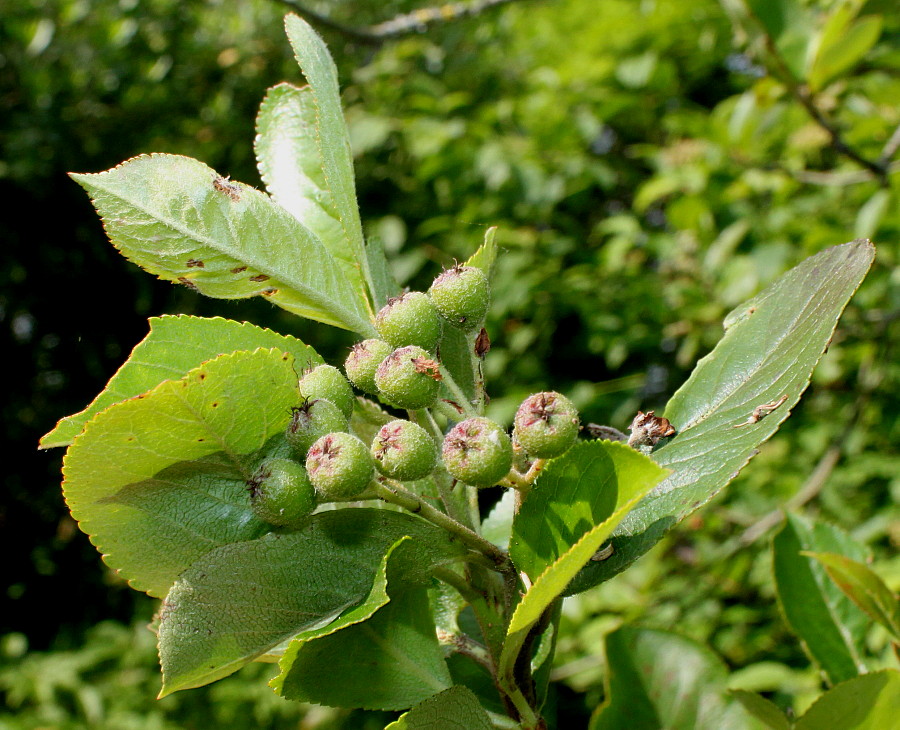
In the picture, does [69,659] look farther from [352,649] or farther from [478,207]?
[352,649]

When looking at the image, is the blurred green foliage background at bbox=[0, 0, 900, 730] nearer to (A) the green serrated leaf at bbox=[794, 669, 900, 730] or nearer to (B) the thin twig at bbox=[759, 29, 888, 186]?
(B) the thin twig at bbox=[759, 29, 888, 186]

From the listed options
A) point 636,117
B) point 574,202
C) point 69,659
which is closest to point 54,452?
point 69,659

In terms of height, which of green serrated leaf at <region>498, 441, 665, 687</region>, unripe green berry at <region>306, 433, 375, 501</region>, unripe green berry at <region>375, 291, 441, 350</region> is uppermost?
unripe green berry at <region>375, 291, 441, 350</region>

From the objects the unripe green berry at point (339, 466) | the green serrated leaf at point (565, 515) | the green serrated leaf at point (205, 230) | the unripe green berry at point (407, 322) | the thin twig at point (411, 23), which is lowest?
the green serrated leaf at point (565, 515)

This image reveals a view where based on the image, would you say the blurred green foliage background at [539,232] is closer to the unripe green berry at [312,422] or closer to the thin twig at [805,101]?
the thin twig at [805,101]

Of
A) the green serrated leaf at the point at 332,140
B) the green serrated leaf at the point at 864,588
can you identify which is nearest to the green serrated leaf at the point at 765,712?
the green serrated leaf at the point at 864,588

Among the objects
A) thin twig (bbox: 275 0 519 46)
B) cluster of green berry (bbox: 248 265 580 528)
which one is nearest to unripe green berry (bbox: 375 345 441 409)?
cluster of green berry (bbox: 248 265 580 528)

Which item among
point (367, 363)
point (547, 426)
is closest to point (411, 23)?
point (367, 363)
